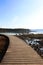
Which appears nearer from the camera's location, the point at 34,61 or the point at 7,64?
the point at 7,64

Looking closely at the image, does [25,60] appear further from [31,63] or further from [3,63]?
[3,63]

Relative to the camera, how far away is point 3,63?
6.78 meters

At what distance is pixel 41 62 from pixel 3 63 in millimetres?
1559

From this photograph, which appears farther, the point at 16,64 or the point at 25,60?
the point at 25,60

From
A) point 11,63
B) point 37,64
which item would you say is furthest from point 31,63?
point 11,63

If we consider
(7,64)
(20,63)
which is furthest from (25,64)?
(7,64)

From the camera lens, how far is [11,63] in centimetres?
682

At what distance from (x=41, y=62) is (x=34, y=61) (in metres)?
0.31

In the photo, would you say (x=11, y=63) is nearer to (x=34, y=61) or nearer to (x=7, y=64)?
(x=7, y=64)

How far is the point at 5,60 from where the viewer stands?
726 cm

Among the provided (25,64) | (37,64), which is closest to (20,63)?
(25,64)

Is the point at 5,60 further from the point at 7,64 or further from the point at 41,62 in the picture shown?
the point at 41,62

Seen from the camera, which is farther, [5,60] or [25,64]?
[5,60]

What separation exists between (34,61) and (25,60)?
41 centimetres
